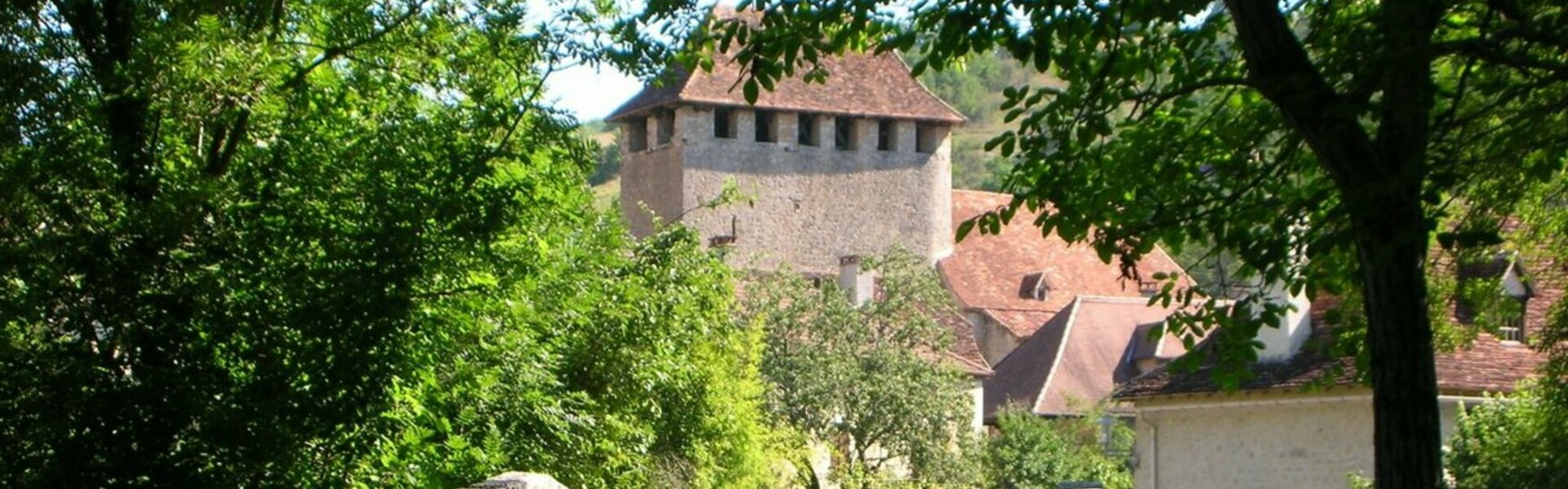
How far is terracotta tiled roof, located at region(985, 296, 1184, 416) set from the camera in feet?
208

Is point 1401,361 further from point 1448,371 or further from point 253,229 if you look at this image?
point 1448,371

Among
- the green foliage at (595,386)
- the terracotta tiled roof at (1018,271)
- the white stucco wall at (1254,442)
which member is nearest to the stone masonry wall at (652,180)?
the terracotta tiled roof at (1018,271)

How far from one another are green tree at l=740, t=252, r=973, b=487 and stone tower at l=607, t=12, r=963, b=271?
45.1 feet

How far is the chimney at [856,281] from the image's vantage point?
200 feet

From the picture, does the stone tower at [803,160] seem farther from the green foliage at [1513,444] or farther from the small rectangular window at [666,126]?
the green foliage at [1513,444]

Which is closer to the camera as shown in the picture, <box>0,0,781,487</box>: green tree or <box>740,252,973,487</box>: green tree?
<box>0,0,781,487</box>: green tree

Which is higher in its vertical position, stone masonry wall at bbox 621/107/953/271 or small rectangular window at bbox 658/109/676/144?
small rectangular window at bbox 658/109/676/144

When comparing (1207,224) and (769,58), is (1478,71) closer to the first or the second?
(1207,224)

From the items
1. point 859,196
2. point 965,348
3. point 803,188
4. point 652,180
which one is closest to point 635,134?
point 652,180

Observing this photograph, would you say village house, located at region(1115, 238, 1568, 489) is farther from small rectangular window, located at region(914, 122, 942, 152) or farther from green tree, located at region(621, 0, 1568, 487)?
small rectangular window, located at region(914, 122, 942, 152)

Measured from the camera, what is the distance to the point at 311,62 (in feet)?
42.7

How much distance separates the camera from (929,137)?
71438mm

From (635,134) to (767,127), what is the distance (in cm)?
471

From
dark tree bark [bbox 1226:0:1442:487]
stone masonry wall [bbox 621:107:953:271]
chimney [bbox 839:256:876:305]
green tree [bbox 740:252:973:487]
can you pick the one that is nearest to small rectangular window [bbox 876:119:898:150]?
stone masonry wall [bbox 621:107:953:271]
